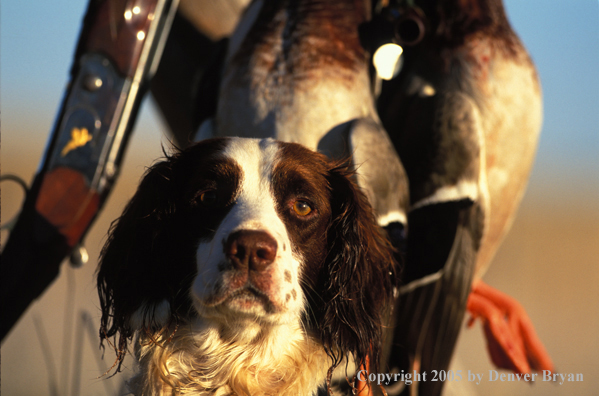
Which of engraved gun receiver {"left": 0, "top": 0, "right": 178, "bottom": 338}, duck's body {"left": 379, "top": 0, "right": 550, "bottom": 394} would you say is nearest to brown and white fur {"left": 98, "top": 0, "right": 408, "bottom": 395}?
duck's body {"left": 379, "top": 0, "right": 550, "bottom": 394}

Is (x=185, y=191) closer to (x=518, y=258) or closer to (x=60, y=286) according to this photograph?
(x=60, y=286)

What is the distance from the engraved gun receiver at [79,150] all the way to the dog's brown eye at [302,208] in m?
1.30

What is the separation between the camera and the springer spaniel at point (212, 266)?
65.2 inches

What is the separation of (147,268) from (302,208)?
63 centimetres

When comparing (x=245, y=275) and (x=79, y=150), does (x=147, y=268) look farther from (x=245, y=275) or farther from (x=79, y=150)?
(x=79, y=150)

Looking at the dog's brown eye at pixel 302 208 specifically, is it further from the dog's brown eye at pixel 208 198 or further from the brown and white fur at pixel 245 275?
the dog's brown eye at pixel 208 198

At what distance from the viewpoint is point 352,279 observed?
1810 millimetres

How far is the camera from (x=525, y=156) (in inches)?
110

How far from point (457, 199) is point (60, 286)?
645 centimetres

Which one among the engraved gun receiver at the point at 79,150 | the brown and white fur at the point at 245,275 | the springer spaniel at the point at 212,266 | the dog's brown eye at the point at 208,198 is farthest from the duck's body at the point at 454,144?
the engraved gun receiver at the point at 79,150

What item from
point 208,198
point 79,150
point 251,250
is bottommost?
point 251,250

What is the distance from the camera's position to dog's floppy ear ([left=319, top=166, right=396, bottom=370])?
5.86ft

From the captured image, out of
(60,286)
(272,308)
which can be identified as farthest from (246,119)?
(60,286)

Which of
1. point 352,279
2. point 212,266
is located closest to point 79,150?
point 212,266
